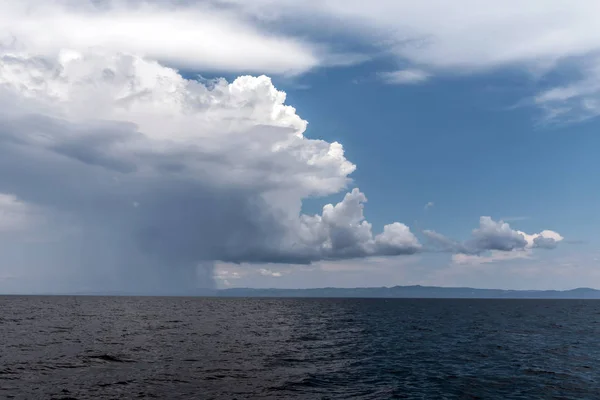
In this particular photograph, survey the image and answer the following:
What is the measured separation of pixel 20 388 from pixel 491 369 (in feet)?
134

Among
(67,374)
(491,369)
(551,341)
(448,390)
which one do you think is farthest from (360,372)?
(551,341)

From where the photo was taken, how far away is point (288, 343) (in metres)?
59.8

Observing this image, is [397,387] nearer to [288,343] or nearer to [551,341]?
[288,343]

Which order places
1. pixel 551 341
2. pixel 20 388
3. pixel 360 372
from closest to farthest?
pixel 20 388 → pixel 360 372 → pixel 551 341

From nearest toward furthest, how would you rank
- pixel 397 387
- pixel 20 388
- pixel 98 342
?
1. pixel 20 388
2. pixel 397 387
3. pixel 98 342

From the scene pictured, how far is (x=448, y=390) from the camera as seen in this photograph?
33312 millimetres

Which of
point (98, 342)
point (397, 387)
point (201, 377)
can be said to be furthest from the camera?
point (98, 342)

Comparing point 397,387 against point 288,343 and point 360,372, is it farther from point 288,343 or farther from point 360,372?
point 288,343

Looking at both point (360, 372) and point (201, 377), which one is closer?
point (201, 377)

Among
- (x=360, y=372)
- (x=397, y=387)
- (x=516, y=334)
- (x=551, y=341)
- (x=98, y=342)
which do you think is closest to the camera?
(x=397, y=387)

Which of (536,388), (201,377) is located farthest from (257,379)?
(536,388)

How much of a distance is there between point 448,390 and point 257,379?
15603 mm

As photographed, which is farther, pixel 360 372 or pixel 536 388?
pixel 360 372

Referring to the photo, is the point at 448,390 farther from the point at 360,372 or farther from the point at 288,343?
the point at 288,343
